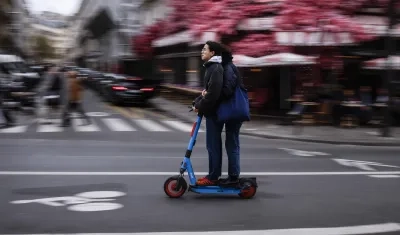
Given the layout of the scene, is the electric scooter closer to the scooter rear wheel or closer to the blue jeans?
the scooter rear wheel

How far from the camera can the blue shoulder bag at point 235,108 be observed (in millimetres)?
6586

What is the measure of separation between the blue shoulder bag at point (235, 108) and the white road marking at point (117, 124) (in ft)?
35.5

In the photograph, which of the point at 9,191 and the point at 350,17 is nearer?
the point at 9,191

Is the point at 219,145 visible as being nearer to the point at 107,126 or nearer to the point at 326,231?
the point at 326,231

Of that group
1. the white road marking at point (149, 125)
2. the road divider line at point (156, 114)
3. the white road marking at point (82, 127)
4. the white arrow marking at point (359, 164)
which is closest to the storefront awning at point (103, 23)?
the road divider line at point (156, 114)

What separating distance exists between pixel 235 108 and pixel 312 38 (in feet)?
47.0

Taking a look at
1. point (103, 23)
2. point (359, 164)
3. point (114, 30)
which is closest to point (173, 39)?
point (359, 164)

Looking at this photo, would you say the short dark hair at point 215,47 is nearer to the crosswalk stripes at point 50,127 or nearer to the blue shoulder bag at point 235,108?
the blue shoulder bag at point 235,108

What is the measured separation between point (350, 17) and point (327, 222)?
16343 mm

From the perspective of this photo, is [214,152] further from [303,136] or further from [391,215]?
[303,136]

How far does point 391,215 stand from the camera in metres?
6.29

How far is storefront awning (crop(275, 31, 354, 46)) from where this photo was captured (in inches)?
792

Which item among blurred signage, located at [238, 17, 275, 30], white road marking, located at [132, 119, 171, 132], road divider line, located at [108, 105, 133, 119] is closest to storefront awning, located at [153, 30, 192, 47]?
road divider line, located at [108, 105, 133, 119]

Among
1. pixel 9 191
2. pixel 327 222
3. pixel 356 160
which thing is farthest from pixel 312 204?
pixel 356 160
